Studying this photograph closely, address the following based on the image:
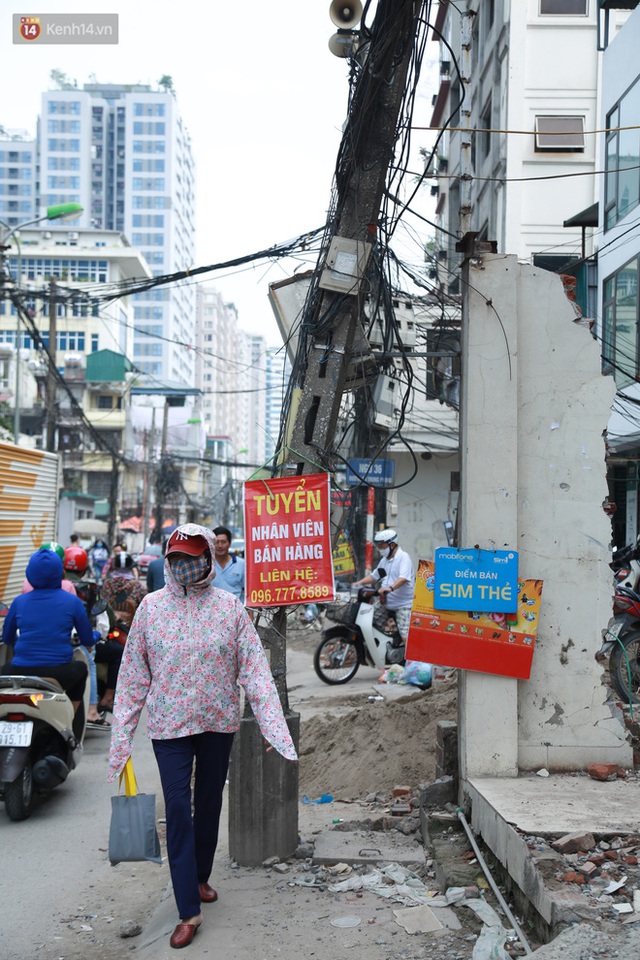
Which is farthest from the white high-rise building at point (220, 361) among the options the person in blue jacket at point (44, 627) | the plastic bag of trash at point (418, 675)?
the person in blue jacket at point (44, 627)

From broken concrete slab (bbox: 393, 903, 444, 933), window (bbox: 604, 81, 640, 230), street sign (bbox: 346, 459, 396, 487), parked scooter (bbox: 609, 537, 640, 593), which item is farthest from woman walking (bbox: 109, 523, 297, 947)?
window (bbox: 604, 81, 640, 230)

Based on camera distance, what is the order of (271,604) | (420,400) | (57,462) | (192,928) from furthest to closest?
(420,400)
(57,462)
(271,604)
(192,928)

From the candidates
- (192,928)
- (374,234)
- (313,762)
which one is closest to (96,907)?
(192,928)

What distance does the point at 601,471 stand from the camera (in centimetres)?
554

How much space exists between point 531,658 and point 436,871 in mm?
1285

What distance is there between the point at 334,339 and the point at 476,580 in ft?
5.41

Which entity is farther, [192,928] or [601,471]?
[601,471]

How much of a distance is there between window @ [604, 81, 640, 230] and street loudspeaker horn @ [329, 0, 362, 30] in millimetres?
10937

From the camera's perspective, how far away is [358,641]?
39.6 feet

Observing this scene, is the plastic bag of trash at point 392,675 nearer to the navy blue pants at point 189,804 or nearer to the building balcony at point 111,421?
the navy blue pants at point 189,804

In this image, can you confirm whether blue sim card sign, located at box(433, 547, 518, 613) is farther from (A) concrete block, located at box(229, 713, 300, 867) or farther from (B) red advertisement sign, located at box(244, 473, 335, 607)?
(A) concrete block, located at box(229, 713, 300, 867)

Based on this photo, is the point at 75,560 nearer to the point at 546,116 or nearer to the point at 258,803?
the point at 258,803

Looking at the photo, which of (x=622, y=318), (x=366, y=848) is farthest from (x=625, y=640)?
(x=622, y=318)

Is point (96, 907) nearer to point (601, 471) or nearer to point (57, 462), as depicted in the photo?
point (601, 471)
